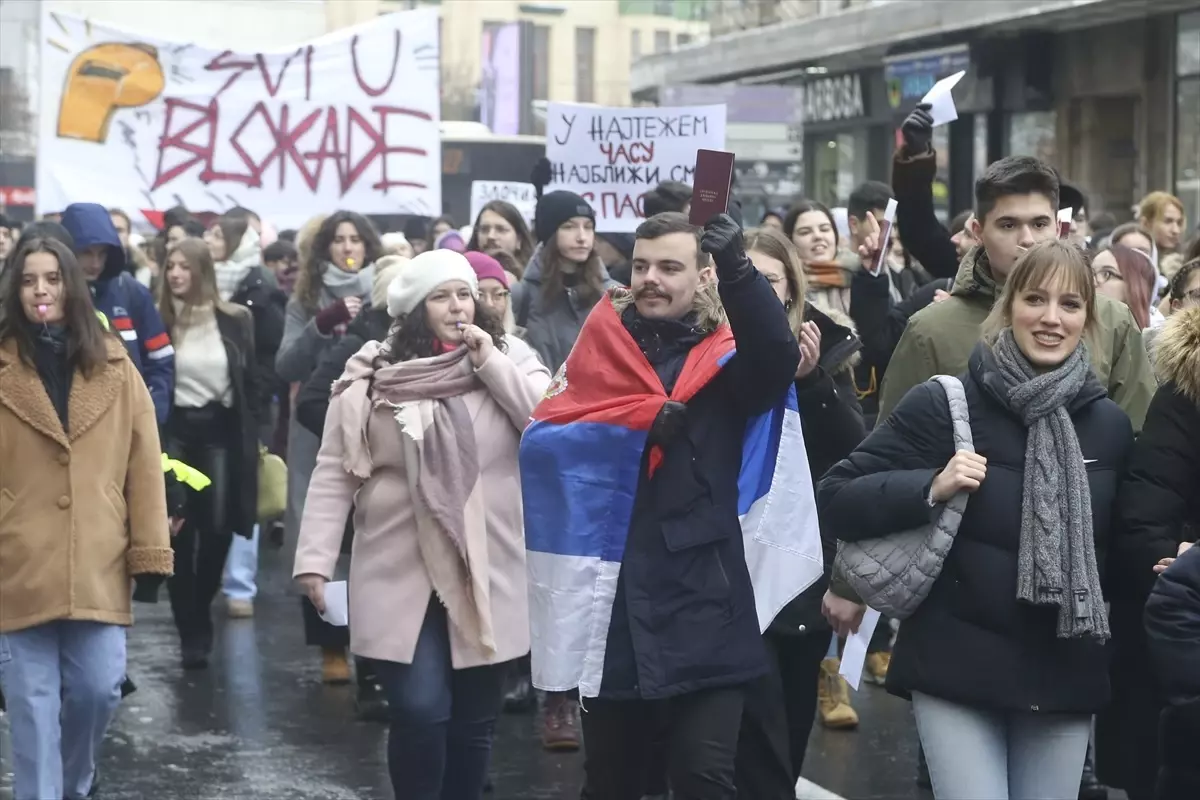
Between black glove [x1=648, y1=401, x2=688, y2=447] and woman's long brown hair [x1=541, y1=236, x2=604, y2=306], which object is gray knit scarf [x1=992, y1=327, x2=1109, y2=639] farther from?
woman's long brown hair [x1=541, y1=236, x2=604, y2=306]

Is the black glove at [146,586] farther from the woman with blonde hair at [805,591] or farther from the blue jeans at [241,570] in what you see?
the blue jeans at [241,570]

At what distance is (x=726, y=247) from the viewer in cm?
488

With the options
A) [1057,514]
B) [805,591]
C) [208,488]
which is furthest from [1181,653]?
[208,488]

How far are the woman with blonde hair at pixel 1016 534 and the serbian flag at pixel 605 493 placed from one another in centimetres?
52

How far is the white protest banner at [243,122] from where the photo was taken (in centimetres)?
1475

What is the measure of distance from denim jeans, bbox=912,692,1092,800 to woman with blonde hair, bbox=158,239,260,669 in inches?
226

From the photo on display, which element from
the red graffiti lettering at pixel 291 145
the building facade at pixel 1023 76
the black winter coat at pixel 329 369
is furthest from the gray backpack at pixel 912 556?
the building facade at pixel 1023 76

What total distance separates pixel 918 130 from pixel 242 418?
496 centimetres

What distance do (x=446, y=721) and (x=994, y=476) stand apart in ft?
6.95

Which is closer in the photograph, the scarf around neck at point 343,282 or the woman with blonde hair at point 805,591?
the woman with blonde hair at point 805,591

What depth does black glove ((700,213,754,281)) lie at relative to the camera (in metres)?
4.88

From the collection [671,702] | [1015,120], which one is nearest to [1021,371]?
[671,702]

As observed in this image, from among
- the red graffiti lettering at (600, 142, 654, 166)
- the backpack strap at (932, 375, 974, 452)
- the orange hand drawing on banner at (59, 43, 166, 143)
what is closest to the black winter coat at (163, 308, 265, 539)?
the red graffiti lettering at (600, 142, 654, 166)

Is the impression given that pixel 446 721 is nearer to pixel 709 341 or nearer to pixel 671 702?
pixel 671 702
